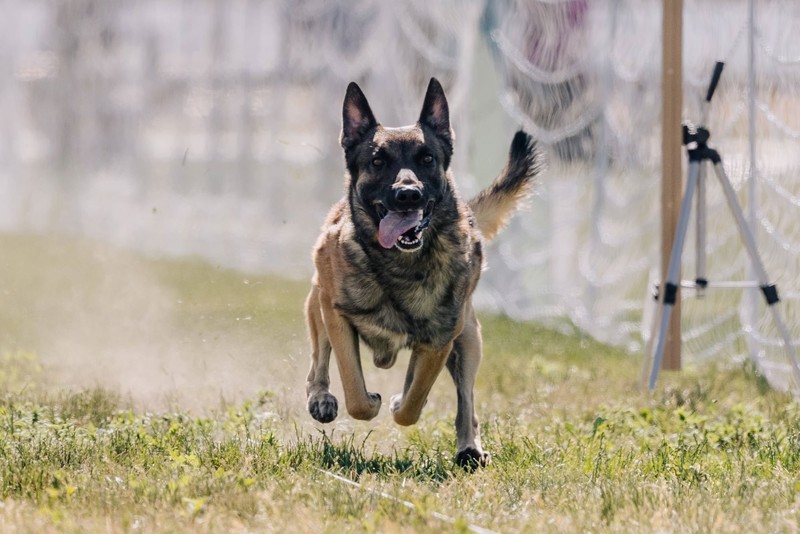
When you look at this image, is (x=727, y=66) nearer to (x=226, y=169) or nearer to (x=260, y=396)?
(x=260, y=396)

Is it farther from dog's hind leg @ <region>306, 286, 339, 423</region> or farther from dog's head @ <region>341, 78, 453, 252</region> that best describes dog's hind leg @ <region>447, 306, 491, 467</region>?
dog's head @ <region>341, 78, 453, 252</region>

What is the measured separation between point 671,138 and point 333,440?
2616 millimetres

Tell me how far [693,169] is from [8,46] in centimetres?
1556

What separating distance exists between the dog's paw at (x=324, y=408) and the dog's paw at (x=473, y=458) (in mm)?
695

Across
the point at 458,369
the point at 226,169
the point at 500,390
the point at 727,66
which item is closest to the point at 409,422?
the point at 458,369

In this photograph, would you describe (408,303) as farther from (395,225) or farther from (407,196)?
(407,196)

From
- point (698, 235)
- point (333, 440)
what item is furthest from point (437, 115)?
point (698, 235)

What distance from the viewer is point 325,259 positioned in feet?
19.1

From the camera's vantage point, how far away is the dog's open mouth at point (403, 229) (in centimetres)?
529

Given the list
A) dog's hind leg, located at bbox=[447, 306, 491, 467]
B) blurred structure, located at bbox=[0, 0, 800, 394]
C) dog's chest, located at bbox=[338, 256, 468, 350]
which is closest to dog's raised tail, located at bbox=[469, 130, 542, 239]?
dog's hind leg, located at bbox=[447, 306, 491, 467]

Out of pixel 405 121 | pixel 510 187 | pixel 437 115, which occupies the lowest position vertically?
pixel 510 187

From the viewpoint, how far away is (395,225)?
5.31 meters

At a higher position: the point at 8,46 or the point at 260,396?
the point at 8,46

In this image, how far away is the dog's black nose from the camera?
523 centimetres
